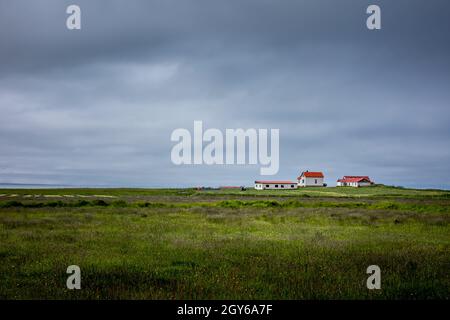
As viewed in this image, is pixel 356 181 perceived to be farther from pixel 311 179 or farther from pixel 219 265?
pixel 219 265

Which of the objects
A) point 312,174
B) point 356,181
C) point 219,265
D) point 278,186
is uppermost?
point 312,174

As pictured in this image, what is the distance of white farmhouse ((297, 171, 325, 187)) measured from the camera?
134750 millimetres

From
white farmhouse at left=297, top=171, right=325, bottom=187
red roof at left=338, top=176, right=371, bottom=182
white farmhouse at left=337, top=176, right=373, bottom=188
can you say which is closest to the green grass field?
white farmhouse at left=337, top=176, right=373, bottom=188

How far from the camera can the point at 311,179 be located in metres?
135

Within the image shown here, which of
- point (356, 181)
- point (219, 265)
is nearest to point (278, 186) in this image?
point (356, 181)

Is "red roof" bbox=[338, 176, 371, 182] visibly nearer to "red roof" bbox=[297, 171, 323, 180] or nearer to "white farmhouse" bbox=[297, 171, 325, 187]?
"white farmhouse" bbox=[297, 171, 325, 187]

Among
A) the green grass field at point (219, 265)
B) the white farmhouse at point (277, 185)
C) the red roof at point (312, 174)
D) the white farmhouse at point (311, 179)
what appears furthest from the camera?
the red roof at point (312, 174)

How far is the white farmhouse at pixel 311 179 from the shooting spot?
5305 inches

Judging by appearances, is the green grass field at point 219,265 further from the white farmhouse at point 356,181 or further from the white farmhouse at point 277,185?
the white farmhouse at point 356,181

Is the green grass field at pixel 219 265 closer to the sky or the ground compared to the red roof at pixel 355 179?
closer to the ground

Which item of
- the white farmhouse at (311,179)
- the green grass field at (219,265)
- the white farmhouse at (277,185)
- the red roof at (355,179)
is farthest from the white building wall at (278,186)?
the green grass field at (219,265)

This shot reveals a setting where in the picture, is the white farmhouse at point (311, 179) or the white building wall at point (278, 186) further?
the white farmhouse at point (311, 179)
